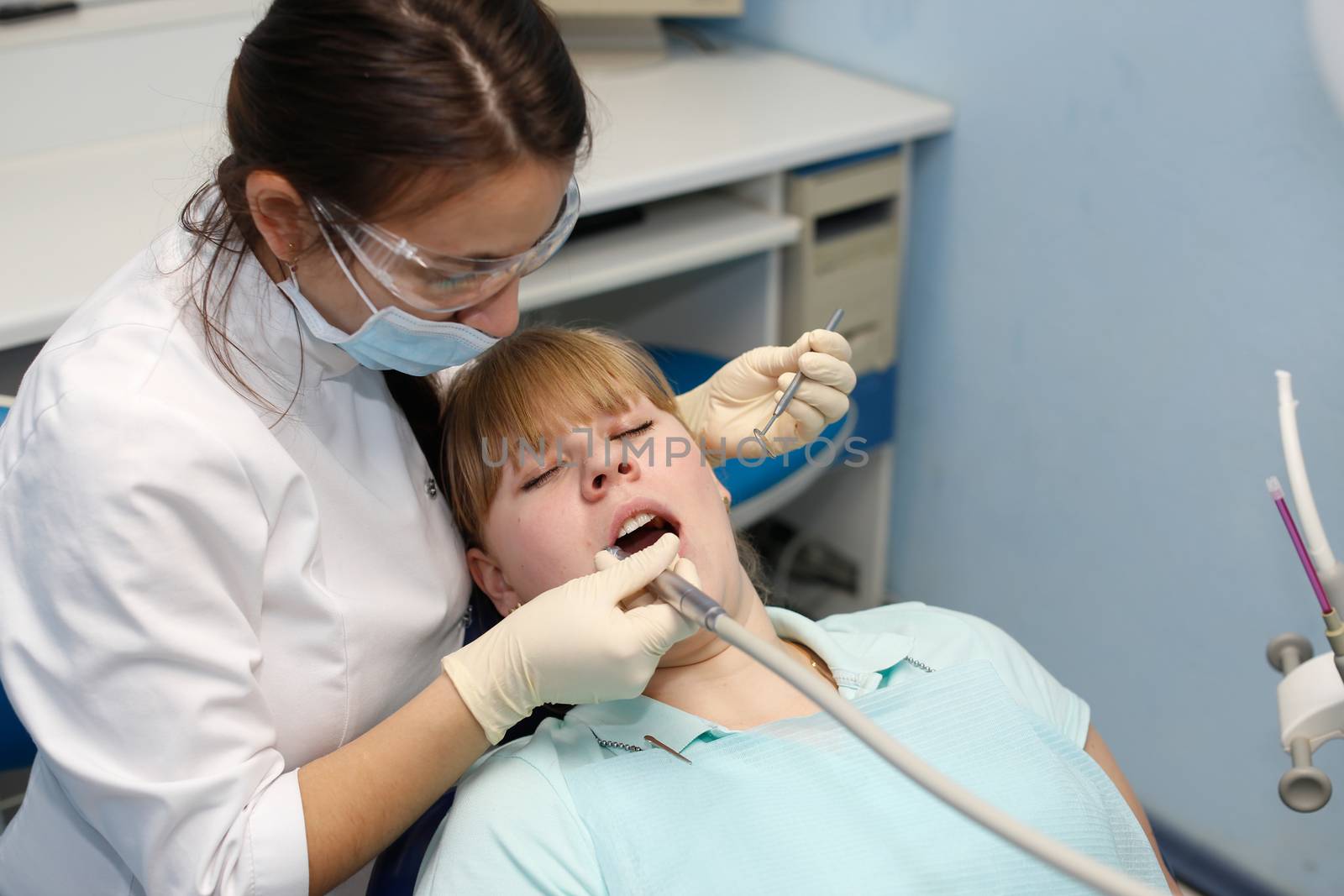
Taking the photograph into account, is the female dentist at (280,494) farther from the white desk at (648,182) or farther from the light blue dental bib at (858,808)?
the white desk at (648,182)

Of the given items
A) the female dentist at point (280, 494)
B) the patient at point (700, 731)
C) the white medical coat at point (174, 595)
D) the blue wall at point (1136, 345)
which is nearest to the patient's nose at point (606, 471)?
the patient at point (700, 731)

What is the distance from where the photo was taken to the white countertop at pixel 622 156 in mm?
1565

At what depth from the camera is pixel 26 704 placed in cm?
95

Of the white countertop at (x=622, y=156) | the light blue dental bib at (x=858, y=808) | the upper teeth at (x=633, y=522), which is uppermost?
the white countertop at (x=622, y=156)

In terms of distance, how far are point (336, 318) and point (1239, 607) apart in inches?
55.9

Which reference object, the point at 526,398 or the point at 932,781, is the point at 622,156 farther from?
the point at 932,781

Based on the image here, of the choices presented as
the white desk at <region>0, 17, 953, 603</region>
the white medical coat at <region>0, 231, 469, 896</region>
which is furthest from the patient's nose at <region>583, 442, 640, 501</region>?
the white desk at <region>0, 17, 953, 603</region>

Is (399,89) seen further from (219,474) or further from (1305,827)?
(1305,827)

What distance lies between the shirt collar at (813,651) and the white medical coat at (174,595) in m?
0.23

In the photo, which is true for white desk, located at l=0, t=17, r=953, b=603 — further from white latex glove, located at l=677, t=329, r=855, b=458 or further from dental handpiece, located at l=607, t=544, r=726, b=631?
dental handpiece, located at l=607, t=544, r=726, b=631

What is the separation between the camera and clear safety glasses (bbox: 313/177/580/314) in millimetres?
974

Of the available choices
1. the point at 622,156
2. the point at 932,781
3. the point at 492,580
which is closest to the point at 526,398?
the point at 492,580

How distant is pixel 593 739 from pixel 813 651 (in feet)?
0.86

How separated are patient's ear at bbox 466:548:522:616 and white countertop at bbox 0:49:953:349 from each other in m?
0.55
